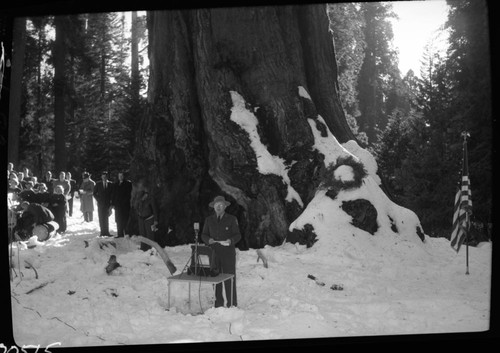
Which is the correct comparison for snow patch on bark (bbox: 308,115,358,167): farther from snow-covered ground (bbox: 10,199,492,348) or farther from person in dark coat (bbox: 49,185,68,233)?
person in dark coat (bbox: 49,185,68,233)

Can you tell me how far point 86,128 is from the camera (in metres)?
10.8

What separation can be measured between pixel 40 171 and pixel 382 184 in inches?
314

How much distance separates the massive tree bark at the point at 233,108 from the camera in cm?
915

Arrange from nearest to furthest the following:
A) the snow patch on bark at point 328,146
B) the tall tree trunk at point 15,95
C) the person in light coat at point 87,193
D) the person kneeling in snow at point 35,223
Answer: the tall tree trunk at point 15,95 < the person kneeling in snow at point 35,223 < the snow patch on bark at point 328,146 < the person in light coat at point 87,193

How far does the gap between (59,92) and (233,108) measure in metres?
3.91

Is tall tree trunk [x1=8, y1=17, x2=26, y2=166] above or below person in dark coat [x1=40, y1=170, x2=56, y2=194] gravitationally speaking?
above

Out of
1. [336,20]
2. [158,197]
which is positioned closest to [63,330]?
[158,197]

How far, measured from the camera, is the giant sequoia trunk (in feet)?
30.0

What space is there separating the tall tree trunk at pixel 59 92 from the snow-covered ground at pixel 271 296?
7.42ft

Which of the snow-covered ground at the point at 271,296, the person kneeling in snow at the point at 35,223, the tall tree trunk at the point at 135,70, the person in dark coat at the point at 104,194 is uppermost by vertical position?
the tall tree trunk at the point at 135,70

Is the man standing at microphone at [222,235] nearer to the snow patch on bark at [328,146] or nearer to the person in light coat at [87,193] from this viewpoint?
the snow patch on bark at [328,146]

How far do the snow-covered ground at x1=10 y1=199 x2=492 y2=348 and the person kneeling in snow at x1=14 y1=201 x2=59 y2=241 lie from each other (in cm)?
47

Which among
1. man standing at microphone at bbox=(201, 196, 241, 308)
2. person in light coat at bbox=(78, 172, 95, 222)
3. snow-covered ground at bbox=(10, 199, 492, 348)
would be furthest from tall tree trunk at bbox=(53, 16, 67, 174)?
man standing at microphone at bbox=(201, 196, 241, 308)

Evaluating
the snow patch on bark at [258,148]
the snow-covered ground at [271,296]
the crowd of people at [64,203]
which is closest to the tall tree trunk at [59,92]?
the crowd of people at [64,203]
